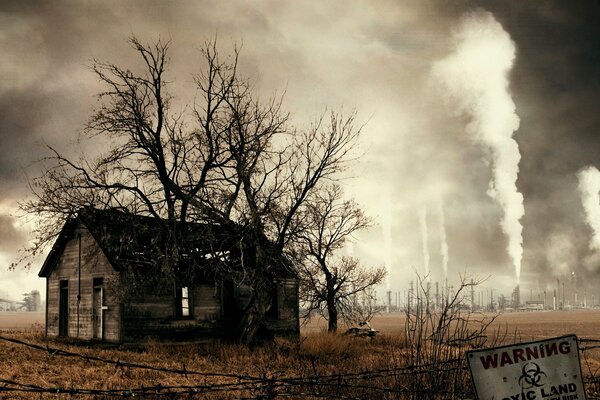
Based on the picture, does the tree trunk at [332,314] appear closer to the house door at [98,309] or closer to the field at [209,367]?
the field at [209,367]

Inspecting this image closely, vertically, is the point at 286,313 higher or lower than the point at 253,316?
lower

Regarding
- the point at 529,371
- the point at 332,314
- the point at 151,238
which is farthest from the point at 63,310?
the point at 529,371

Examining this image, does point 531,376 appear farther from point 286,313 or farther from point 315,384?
point 286,313

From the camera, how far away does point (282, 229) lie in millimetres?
22969

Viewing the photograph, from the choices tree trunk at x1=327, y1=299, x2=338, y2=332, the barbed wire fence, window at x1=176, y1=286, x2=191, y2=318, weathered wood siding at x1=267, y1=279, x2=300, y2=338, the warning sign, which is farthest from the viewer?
tree trunk at x1=327, y1=299, x2=338, y2=332

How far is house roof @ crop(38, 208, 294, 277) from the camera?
21.0 m

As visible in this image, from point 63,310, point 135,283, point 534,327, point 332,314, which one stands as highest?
point 135,283

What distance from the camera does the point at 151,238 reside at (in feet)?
73.6

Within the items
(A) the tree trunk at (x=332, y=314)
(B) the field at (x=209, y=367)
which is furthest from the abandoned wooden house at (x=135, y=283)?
(A) the tree trunk at (x=332, y=314)

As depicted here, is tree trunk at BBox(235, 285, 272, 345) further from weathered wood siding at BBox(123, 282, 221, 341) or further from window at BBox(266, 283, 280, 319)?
window at BBox(266, 283, 280, 319)

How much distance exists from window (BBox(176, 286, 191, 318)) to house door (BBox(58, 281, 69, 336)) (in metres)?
6.00

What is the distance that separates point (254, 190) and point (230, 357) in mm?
6471

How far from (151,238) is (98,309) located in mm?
4320

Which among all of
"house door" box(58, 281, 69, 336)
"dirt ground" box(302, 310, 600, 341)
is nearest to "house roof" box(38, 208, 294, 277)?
"house door" box(58, 281, 69, 336)
